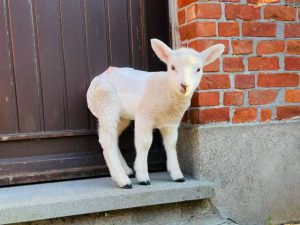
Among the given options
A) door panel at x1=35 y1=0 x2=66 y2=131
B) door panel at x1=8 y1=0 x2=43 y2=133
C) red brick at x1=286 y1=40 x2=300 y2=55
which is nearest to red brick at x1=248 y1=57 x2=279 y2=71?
red brick at x1=286 y1=40 x2=300 y2=55

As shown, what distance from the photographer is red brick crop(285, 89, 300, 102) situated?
2557 millimetres

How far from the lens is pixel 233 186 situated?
2.45 m

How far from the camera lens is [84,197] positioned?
6.68 feet

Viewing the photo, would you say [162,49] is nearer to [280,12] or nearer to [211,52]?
[211,52]

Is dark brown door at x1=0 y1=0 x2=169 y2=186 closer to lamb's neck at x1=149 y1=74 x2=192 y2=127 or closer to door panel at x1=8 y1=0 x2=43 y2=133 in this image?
door panel at x1=8 y1=0 x2=43 y2=133

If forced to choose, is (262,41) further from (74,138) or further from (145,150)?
(74,138)

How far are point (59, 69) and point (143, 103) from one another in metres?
0.70

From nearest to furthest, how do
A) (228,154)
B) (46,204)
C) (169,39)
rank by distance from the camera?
(46,204), (228,154), (169,39)

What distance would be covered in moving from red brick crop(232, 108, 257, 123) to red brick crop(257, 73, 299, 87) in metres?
0.19

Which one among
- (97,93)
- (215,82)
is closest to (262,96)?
(215,82)

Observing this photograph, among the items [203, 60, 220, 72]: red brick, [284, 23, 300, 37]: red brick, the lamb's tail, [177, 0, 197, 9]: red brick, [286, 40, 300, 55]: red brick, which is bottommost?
the lamb's tail

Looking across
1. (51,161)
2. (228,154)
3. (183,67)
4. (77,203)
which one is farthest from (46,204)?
(228,154)

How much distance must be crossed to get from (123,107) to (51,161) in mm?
654

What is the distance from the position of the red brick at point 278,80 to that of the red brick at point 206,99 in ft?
1.09
